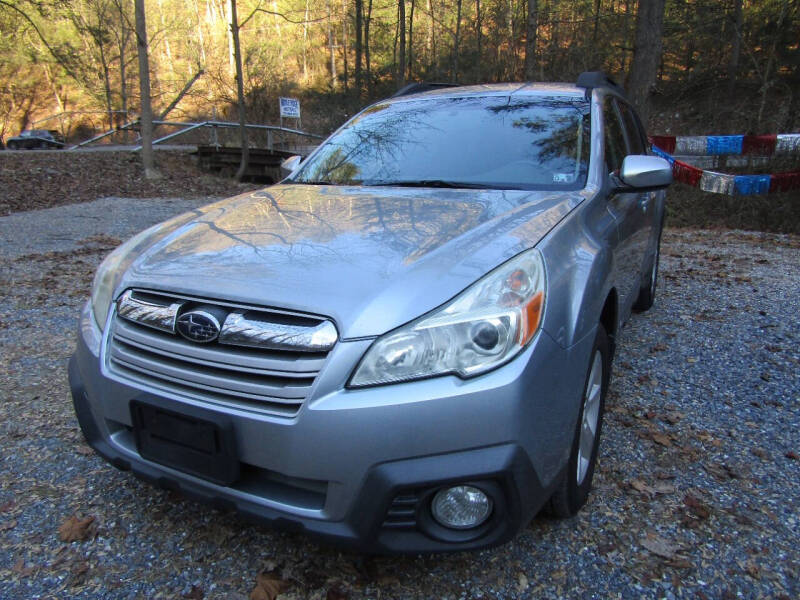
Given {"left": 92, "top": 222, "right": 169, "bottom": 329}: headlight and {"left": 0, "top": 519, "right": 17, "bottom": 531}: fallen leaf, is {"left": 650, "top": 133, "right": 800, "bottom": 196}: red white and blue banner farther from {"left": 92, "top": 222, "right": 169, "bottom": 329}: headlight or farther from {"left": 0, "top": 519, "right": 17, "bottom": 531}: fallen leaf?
{"left": 0, "top": 519, "right": 17, "bottom": 531}: fallen leaf

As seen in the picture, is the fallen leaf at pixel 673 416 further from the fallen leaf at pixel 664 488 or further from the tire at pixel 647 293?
the tire at pixel 647 293

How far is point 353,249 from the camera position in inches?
74.2

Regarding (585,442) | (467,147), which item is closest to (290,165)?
(467,147)

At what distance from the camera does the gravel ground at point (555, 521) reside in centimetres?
181

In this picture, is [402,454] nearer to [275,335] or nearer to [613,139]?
[275,335]

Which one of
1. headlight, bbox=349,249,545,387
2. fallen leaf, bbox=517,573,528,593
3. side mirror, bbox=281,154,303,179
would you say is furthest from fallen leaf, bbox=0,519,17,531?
side mirror, bbox=281,154,303,179

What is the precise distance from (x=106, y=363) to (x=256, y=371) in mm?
636

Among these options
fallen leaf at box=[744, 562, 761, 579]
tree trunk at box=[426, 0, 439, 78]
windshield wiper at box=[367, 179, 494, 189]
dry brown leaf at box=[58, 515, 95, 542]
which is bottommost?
dry brown leaf at box=[58, 515, 95, 542]

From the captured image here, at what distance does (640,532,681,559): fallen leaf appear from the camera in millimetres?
1947

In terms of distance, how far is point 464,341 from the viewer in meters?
1.55

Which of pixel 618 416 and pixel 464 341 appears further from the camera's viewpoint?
Answer: pixel 618 416

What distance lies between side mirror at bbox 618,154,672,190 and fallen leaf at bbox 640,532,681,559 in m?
1.48

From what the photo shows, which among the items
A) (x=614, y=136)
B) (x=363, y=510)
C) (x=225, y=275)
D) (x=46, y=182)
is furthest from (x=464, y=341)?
(x=46, y=182)

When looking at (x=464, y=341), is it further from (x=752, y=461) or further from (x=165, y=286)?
(x=752, y=461)
